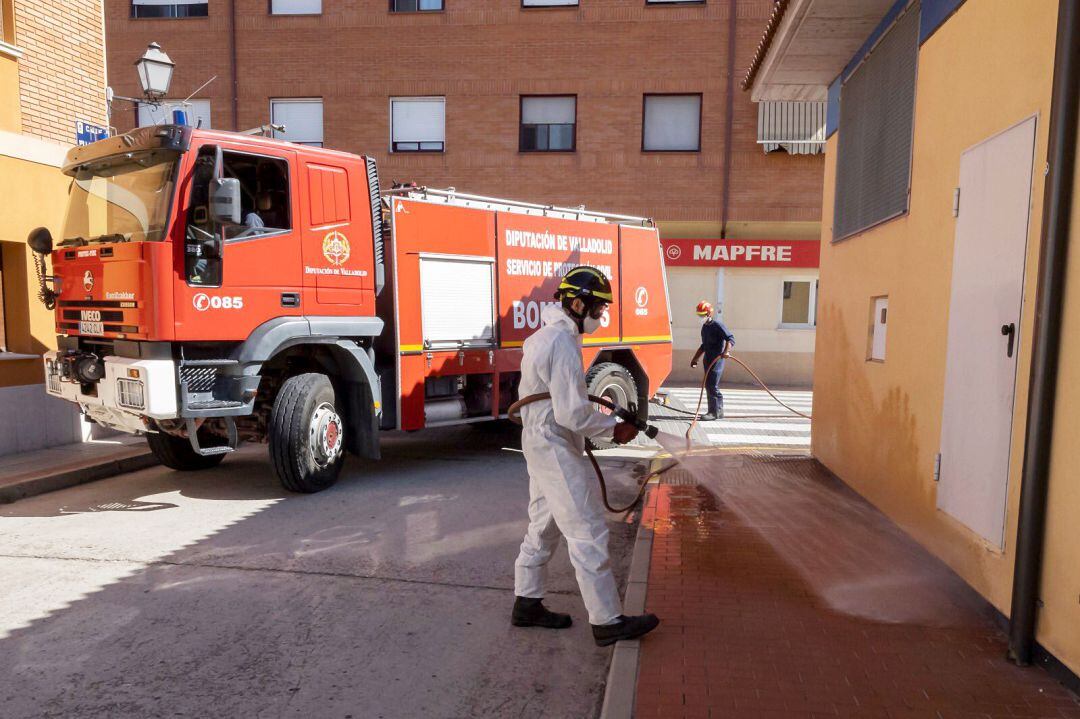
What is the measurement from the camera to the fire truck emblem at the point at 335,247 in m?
6.89

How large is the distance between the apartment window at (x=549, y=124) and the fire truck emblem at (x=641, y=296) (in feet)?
29.0

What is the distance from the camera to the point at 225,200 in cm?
574

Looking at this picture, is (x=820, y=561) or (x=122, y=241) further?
(x=122, y=241)

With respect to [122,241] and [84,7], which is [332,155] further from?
[84,7]

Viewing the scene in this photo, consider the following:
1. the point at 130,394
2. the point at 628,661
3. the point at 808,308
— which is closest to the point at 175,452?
the point at 130,394

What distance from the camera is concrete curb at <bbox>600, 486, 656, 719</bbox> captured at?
311 centimetres

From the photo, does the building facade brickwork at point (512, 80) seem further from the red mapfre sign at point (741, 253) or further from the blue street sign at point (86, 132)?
the blue street sign at point (86, 132)

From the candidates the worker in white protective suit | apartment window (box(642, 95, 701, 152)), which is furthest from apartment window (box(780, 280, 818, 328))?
the worker in white protective suit

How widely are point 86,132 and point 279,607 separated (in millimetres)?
7558

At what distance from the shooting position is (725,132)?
17781 mm

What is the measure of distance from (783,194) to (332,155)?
13.3 m

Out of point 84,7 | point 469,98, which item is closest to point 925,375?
point 84,7

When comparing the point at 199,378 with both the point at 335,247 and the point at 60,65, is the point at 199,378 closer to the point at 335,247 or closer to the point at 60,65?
the point at 335,247

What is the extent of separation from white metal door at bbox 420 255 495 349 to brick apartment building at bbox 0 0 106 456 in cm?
403
